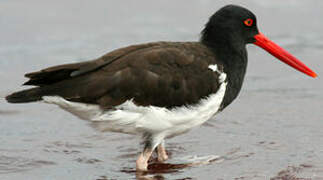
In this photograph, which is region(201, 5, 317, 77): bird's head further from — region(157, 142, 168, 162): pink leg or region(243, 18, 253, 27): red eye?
region(157, 142, 168, 162): pink leg

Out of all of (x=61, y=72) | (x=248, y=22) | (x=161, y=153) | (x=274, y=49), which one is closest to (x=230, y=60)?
(x=248, y=22)

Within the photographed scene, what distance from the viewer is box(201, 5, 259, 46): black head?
737 centimetres

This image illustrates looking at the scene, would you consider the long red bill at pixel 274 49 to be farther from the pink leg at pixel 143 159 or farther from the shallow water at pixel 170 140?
the pink leg at pixel 143 159

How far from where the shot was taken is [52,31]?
43.1 ft

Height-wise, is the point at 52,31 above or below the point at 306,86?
above

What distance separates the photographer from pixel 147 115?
6.63 meters

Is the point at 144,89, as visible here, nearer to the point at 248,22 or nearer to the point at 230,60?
the point at 230,60

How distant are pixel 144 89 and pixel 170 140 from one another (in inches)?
68.5

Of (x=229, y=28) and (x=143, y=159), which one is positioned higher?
(x=229, y=28)

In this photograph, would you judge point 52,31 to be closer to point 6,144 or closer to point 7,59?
point 7,59

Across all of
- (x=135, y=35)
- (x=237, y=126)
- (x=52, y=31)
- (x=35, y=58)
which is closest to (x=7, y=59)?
(x=35, y=58)

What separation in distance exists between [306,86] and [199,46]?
3.77 metres

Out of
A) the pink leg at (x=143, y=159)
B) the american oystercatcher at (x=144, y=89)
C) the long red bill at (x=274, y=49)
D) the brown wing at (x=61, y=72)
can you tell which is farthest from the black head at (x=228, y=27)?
the pink leg at (x=143, y=159)

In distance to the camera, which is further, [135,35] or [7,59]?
[135,35]
